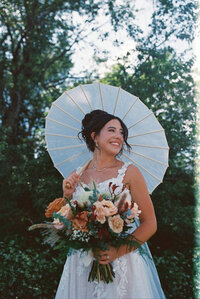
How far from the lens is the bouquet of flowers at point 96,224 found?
2229 mm

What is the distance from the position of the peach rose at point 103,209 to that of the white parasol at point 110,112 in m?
0.89

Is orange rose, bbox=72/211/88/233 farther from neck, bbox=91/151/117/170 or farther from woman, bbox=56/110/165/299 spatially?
neck, bbox=91/151/117/170

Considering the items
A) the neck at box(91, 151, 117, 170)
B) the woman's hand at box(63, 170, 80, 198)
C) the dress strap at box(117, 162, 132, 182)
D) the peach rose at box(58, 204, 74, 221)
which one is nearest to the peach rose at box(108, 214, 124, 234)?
the peach rose at box(58, 204, 74, 221)

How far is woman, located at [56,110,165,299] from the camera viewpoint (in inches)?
97.6

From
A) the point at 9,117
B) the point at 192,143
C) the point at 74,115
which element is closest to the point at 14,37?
the point at 9,117

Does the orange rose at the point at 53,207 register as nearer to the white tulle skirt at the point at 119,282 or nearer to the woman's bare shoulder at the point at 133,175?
the white tulle skirt at the point at 119,282

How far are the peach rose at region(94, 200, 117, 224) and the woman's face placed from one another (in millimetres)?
728

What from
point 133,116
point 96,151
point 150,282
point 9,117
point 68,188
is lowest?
point 150,282

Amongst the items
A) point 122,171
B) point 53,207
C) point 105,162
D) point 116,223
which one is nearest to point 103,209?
point 116,223

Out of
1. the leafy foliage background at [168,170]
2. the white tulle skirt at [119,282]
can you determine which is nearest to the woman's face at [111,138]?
the white tulle skirt at [119,282]

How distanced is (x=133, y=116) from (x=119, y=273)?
1366 mm

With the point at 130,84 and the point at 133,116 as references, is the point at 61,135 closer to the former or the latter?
the point at 133,116

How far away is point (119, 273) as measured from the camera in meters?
2.50

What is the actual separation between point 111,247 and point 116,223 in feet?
0.79
